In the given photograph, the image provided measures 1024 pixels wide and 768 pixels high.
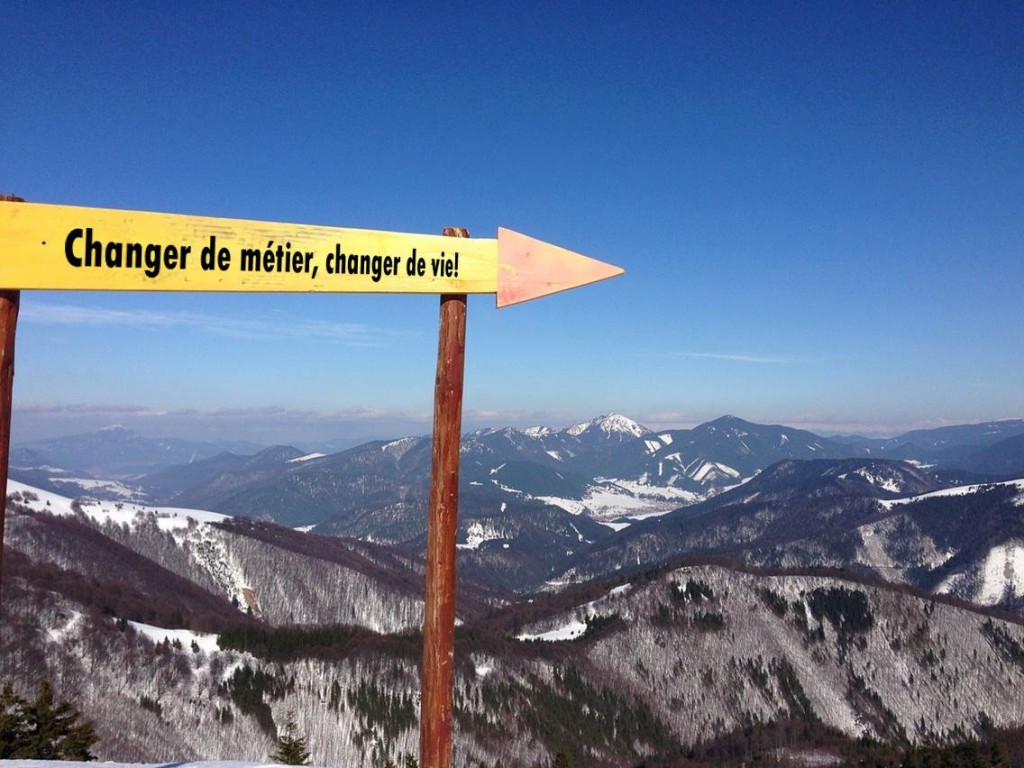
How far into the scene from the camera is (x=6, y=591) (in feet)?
465

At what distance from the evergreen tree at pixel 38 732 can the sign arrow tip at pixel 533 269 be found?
1752 inches

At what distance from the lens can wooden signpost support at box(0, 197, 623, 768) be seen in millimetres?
9023

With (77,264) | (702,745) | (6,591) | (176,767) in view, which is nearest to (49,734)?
(176,767)

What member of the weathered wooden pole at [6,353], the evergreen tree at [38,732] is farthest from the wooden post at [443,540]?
the evergreen tree at [38,732]

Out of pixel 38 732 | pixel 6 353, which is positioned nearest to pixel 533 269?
pixel 6 353

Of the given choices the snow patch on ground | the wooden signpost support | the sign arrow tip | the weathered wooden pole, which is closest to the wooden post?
the wooden signpost support

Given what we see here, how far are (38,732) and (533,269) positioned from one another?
4891 centimetres

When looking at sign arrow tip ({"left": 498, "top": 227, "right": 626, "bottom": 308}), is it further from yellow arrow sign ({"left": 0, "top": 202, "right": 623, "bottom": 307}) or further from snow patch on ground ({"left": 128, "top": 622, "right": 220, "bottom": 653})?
snow patch on ground ({"left": 128, "top": 622, "right": 220, "bottom": 653})

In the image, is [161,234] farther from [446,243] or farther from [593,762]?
[593,762]

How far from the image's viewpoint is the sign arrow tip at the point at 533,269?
34.9ft

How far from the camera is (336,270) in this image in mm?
9906

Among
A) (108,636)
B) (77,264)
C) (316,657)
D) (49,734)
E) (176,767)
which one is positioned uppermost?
(77,264)

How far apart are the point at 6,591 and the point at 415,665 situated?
273 feet

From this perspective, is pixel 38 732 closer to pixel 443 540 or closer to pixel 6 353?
pixel 6 353
